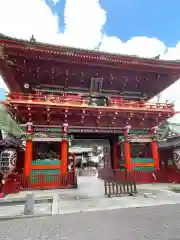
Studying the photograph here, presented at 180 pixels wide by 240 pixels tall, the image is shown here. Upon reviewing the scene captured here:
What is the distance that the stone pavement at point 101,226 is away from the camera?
12.2ft

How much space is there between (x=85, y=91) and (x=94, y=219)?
11073 mm

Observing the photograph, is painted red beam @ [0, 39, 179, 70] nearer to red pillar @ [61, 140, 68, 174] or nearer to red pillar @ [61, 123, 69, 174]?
red pillar @ [61, 123, 69, 174]

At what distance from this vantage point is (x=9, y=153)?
891cm

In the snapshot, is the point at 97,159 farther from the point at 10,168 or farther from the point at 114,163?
the point at 10,168

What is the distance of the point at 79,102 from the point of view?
42.4 feet

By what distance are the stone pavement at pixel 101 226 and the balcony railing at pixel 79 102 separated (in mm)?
7570

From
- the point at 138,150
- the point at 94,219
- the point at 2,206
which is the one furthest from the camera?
the point at 138,150

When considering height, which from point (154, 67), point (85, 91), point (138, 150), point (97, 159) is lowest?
point (97, 159)

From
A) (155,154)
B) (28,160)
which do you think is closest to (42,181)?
(28,160)

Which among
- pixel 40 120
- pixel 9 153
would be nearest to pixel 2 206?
pixel 9 153

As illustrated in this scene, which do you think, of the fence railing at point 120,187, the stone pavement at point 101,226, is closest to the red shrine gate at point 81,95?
the fence railing at point 120,187

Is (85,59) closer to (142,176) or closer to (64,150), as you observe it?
(64,150)

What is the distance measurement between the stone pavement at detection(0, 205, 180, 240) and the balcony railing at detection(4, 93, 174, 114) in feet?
24.8

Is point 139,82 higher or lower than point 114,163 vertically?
higher
